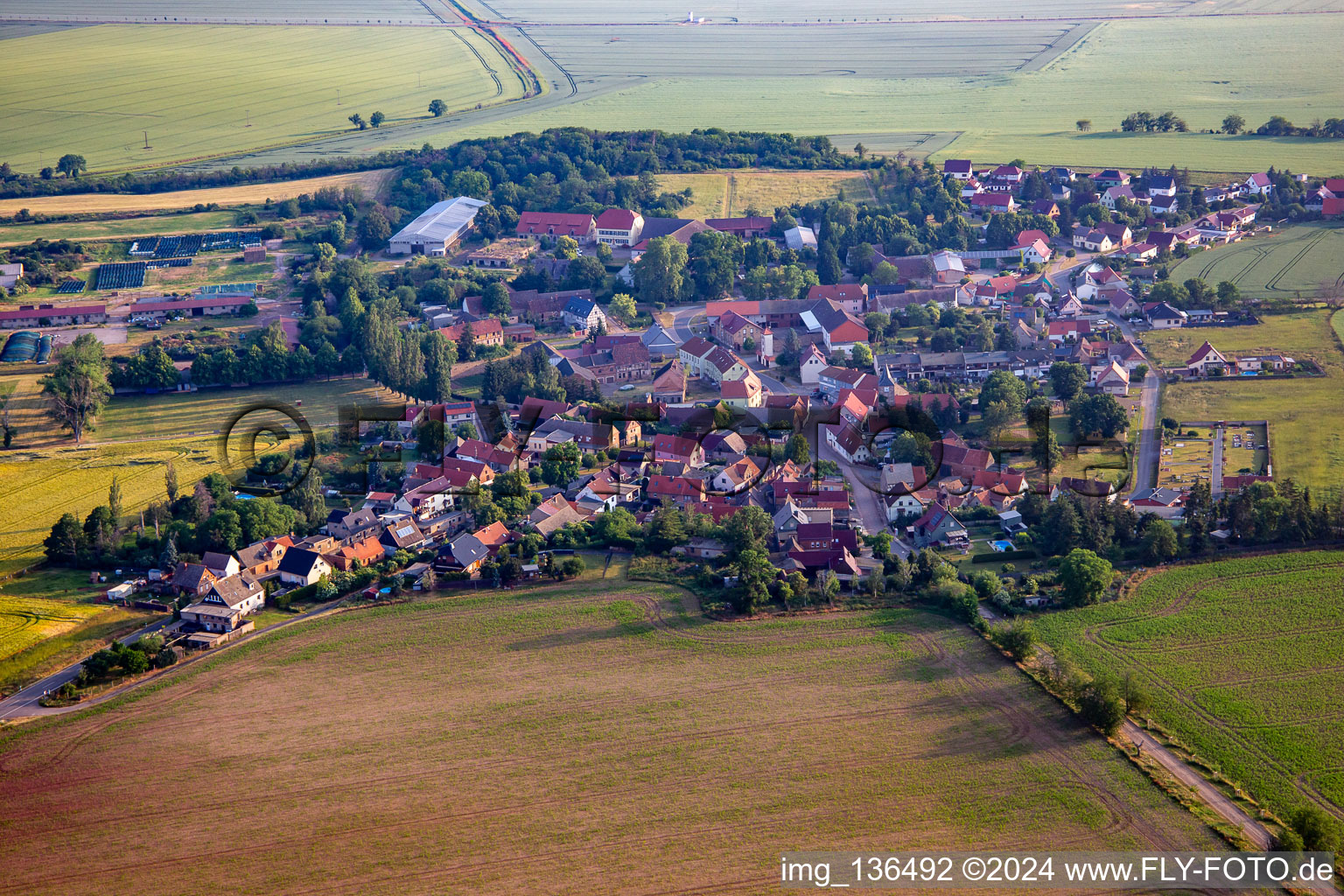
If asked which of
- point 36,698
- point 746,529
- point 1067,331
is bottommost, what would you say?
point 36,698

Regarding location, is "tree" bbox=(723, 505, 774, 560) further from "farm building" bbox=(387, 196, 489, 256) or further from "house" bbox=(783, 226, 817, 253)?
"farm building" bbox=(387, 196, 489, 256)

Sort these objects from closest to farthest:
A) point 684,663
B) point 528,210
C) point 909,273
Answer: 1. point 684,663
2. point 909,273
3. point 528,210

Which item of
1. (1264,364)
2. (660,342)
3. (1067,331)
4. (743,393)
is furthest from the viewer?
(660,342)

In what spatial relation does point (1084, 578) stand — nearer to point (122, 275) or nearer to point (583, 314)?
point (583, 314)

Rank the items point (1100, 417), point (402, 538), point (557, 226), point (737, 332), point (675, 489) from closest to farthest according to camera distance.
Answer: point (402, 538), point (675, 489), point (1100, 417), point (737, 332), point (557, 226)

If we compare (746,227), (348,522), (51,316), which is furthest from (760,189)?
(348,522)

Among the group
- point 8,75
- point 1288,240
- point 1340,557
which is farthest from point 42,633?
point 8,75

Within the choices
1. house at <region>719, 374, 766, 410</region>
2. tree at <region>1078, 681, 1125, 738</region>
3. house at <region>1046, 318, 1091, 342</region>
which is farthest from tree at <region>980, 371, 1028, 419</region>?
tree at <region>1078, 681, 1125, 738</region>

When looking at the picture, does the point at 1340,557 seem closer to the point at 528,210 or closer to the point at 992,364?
the point at 992,364
